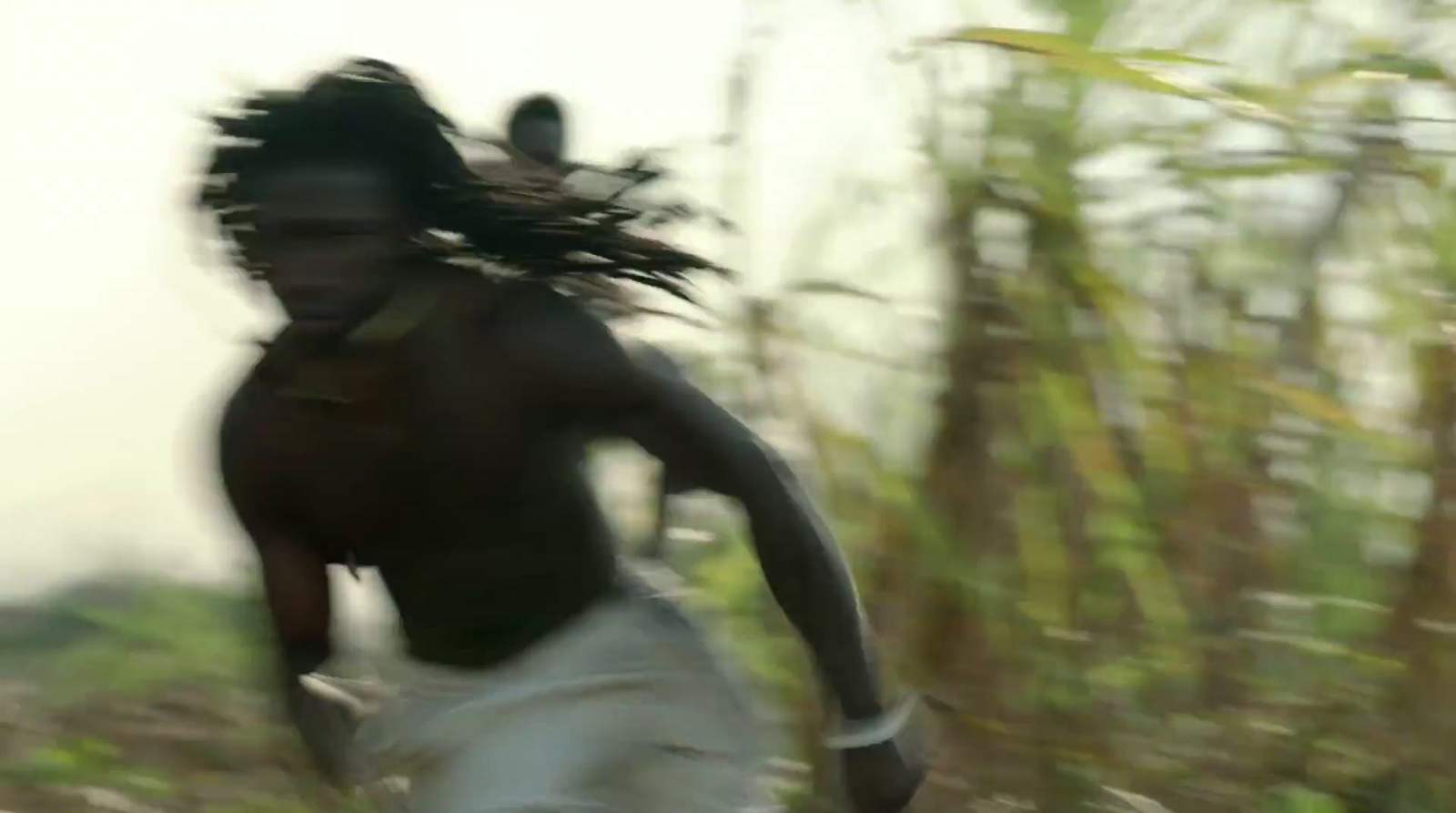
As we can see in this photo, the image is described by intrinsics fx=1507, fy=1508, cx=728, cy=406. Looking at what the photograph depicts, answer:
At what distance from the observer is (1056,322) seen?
5.05ft

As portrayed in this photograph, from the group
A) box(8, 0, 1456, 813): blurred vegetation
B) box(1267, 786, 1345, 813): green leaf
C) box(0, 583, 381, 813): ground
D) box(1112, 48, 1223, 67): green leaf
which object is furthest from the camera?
box(0, 583, 381, 813): ground

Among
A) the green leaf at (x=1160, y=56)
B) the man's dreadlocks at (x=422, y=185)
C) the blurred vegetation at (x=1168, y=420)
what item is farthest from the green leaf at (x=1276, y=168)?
the man's dreadlocks at (x=422, y=185)

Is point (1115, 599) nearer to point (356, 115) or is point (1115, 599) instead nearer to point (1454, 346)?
point (1454, 346)

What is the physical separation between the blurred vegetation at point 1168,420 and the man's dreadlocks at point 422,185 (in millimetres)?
534

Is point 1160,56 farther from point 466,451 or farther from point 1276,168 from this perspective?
point 466,451

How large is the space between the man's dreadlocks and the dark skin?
0.03 meters

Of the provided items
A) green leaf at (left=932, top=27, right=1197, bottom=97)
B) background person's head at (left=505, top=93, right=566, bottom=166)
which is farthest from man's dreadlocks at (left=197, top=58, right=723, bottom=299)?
green leaf at (left=932, top=27, right=1197, bottom=97)

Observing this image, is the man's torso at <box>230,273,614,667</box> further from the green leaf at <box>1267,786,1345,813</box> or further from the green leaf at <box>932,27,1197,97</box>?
the green leaf at <box>1267,786,1345,813</box>

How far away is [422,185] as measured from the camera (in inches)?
40.7

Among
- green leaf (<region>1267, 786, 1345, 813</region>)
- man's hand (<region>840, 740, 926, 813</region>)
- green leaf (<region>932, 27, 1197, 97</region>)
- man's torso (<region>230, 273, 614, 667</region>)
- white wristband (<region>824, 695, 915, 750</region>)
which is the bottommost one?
green leaf (<region>1267, 786, 1345, 813</region>)

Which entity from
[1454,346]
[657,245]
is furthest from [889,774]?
[1454,346]

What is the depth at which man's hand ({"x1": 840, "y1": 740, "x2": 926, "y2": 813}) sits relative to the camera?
1.09 metres

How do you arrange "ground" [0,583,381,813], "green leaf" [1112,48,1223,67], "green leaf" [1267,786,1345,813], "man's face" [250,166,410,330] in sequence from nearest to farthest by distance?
1. "man's face" [250,166,410,330]
2. "green leaf" [1112,48,1223,67]
3. "green leaf" [1267,786,1345,813]
4. "ground" [0,583,381,813]

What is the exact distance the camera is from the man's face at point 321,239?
0.96 meters
